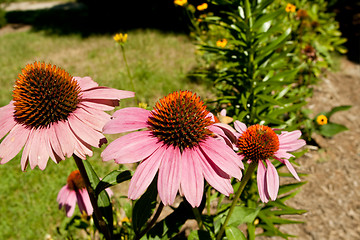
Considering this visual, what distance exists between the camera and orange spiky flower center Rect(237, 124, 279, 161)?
3.15 feet

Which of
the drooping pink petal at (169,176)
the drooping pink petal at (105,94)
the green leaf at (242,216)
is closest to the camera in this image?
the drooping pink petal at (169,176)

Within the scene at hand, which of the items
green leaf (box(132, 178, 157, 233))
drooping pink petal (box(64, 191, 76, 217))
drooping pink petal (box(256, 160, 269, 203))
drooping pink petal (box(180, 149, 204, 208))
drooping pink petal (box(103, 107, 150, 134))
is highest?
drooping pink petal (box(103, 107, 150, 134))

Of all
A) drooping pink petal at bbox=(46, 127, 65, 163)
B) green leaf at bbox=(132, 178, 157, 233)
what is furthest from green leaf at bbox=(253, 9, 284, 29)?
drooping pink petal at bbox=(46, 127, 65, 163)

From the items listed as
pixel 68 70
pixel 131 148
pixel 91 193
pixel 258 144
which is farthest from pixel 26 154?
pixel 68 70

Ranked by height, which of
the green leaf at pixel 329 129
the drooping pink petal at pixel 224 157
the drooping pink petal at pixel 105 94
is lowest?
the green leaf at pixel 329 129

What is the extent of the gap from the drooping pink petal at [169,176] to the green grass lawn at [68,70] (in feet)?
3.21

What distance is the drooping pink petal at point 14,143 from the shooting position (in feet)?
2.85

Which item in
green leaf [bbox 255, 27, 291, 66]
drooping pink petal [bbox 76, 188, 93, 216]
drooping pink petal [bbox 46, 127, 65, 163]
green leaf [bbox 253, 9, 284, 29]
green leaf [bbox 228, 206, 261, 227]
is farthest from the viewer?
green leaf [bbox 255, 27, 291, 66]

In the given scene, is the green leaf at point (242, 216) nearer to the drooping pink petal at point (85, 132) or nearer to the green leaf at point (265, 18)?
the drooping pink petal at point (85, 132)

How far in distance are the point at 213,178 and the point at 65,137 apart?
511 mm

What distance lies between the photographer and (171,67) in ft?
14.6

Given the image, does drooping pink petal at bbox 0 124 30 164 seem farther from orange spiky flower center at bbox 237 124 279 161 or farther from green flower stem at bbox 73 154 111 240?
orange spiky flower center at bbox 237 124 279 161

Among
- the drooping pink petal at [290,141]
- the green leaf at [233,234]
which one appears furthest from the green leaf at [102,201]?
the drooping pink petal at [290,141]

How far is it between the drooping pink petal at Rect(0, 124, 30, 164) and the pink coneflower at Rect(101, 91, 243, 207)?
12.4 inches
